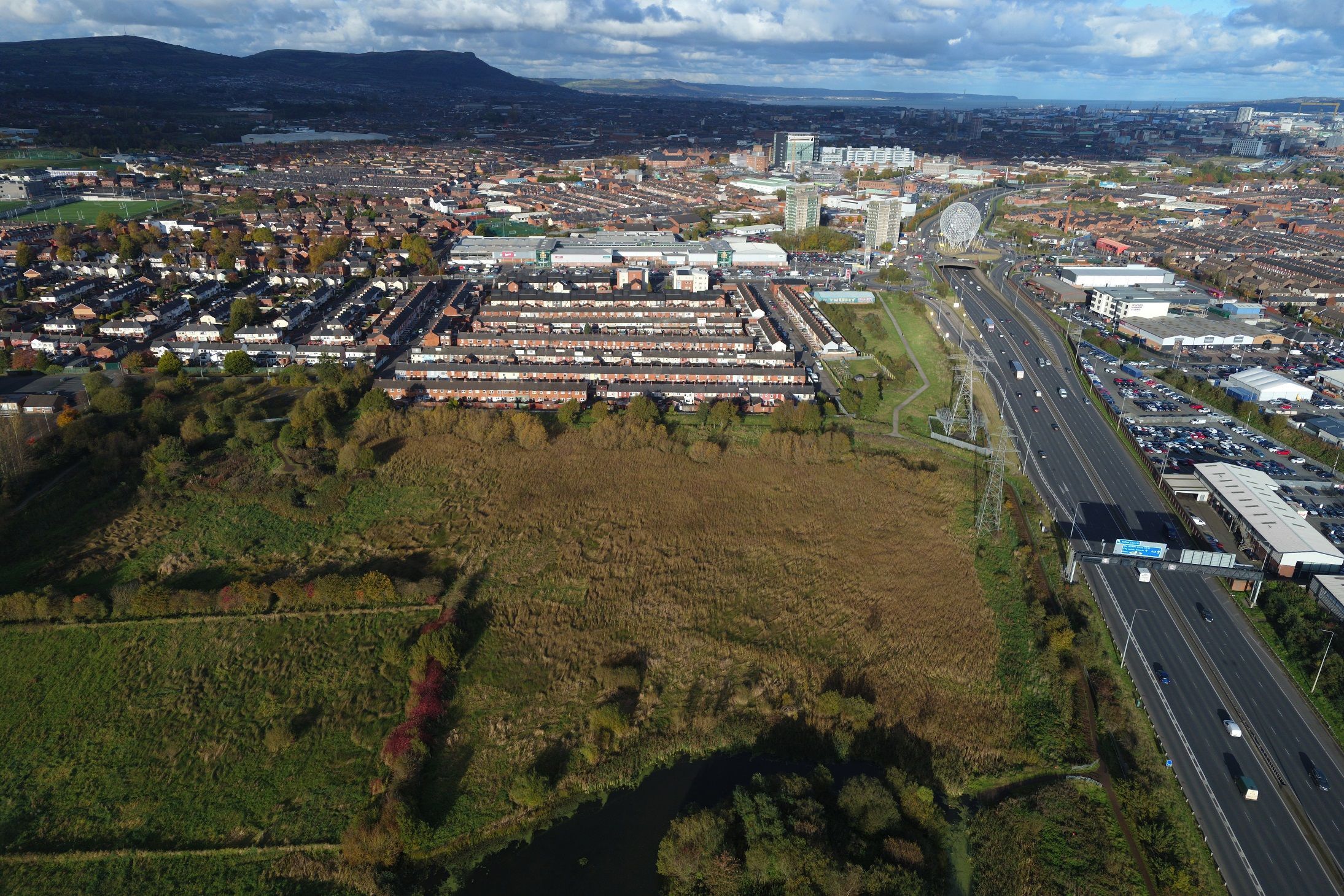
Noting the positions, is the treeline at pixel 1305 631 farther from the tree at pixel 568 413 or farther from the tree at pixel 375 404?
the tree at pixel 375 404

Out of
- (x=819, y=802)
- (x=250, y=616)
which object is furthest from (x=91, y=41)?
(x=819, y=802)

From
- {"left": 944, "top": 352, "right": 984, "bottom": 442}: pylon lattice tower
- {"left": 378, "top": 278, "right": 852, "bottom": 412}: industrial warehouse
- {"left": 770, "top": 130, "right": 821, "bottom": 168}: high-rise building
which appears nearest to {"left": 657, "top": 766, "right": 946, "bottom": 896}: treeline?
{"left": 944, "top": 352, "right": 984, "bottom": 442}: pylon lattice tower

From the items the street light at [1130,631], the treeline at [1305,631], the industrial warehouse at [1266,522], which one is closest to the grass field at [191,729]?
the street light at [1130,631]

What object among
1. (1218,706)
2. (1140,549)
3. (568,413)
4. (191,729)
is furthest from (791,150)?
(191,729)

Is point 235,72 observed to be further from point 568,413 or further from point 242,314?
point 568,413

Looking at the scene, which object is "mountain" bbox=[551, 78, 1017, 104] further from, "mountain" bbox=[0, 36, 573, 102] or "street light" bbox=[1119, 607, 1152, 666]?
"street light" bbox=[1119, 607, 1152, 666]
